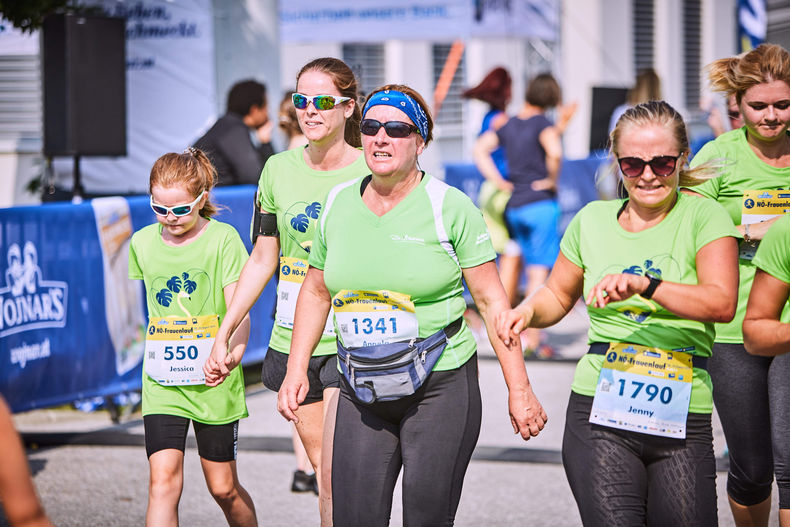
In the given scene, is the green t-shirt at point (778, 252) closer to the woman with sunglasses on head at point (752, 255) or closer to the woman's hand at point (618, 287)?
the woman's hand at point (618, 287)

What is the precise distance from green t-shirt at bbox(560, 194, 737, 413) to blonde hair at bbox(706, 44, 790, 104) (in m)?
0.96

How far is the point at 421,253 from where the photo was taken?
3.51 metres

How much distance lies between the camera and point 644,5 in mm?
25969

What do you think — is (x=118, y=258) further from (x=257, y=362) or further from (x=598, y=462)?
(x=598, y=462)

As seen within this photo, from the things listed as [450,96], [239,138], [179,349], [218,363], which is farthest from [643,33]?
[218,363]

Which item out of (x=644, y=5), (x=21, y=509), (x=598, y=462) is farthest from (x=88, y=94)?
(x=644, y=5)

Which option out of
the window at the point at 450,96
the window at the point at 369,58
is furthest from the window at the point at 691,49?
the window at the point at 369,58

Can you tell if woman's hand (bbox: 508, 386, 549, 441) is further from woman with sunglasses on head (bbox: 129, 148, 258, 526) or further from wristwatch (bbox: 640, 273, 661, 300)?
woman with sunglasses on head (bbox: 129, 148, 258, 526)

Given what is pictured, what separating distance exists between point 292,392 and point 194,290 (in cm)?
82

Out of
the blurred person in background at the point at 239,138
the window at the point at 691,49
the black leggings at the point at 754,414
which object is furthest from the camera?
the window at the point at 691,49

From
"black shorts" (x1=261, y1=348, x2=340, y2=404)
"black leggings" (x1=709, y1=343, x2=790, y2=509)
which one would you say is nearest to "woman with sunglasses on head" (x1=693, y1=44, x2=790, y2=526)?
"black leggings" (x1=709, y1=343, x2=790, y2=509)

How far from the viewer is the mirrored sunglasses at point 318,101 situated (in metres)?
4.30

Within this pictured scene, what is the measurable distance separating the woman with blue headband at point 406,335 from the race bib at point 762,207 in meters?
1.23

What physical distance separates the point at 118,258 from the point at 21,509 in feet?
18.2
